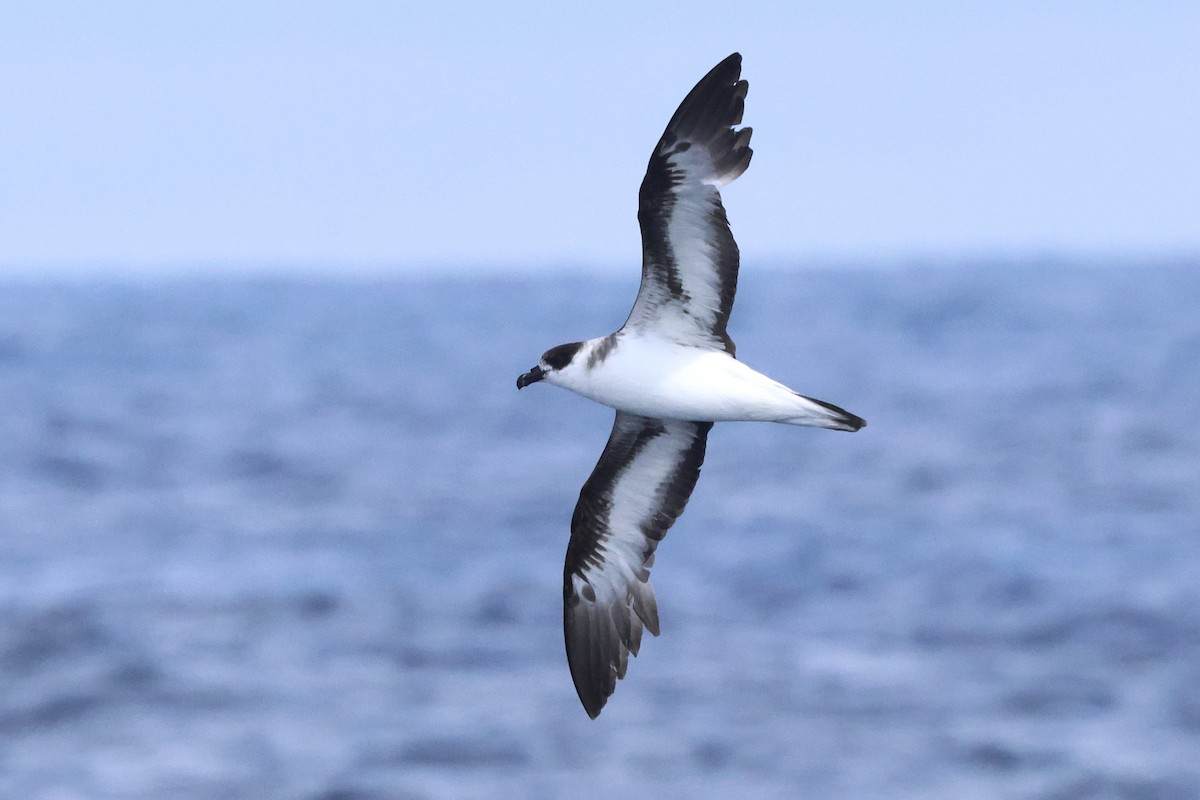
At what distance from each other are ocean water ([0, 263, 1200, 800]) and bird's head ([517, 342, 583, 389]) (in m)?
12.1

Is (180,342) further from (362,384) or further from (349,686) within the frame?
(349,686)

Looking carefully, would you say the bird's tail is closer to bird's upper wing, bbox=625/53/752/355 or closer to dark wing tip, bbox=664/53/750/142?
bird's upper wing, bbox=625/53/752/355

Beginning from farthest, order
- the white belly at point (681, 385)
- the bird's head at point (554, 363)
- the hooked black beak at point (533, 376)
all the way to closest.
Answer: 1. the hooked black beak at point (533, 376)
2. the bird's head at point (554, 363)
3. the white belly at point (681, 385)

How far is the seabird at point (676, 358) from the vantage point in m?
11.0

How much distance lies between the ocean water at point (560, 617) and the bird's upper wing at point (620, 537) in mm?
10098

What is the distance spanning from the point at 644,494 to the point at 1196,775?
13.6 metres

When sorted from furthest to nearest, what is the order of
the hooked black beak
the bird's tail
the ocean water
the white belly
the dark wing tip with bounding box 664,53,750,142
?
1. the ocean water
2. the hooked black beak
3. the white belly
4. the dark wing tip with bounding box 664,53,750,142
5. the bird's tail

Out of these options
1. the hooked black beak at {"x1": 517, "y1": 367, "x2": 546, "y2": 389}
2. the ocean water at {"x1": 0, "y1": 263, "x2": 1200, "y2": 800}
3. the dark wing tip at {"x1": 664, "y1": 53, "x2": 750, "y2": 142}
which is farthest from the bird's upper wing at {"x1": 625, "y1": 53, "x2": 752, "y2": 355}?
the ocean water at {"x1": 0, "y1": 263, "x2": 1200, "y2": 800}

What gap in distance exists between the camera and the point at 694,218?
11117 millimetres

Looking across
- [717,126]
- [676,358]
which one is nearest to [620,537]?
[676,358]

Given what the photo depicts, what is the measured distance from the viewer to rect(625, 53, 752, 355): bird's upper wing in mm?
10961

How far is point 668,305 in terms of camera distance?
37.7 feet

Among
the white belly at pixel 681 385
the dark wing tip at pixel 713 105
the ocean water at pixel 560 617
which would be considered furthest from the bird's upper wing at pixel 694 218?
the ocean water at pixel 560 617

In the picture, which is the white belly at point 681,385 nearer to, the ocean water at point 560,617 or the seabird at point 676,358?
the seabird at point 676,358
